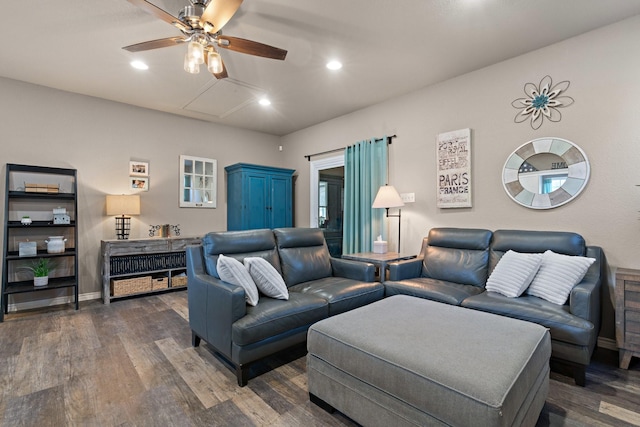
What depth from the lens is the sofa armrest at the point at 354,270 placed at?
9.82ft

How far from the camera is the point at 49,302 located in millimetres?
3775

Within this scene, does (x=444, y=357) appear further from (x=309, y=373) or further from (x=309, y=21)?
(x=309, y=21)

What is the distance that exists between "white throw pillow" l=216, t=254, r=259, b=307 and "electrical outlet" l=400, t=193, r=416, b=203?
2449 mm

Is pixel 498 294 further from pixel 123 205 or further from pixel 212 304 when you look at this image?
pixel 123 205

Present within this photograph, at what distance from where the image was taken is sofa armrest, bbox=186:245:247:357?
2.03m

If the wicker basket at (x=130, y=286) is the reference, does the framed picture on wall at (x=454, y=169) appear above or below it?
above

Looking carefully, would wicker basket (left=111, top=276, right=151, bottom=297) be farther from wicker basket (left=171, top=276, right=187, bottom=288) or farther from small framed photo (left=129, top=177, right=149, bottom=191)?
small framed photo (left=129, top=177, right=149, bottom=191)

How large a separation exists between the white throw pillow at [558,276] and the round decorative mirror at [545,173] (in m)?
0.67

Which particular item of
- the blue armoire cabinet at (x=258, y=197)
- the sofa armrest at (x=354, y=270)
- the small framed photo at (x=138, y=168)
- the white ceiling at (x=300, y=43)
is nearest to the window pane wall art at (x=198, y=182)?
the blue armoire cabinet at (x=258, y=197)

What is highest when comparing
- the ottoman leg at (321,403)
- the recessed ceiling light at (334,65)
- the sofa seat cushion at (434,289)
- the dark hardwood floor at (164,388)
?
the recessed ceiling light at (334,65)

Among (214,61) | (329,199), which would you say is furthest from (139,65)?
(329,199)

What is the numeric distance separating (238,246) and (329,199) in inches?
107

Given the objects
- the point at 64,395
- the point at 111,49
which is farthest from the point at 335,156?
the point at 64,395

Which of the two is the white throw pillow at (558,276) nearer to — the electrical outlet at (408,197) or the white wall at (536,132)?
the white wall at (536,132)
